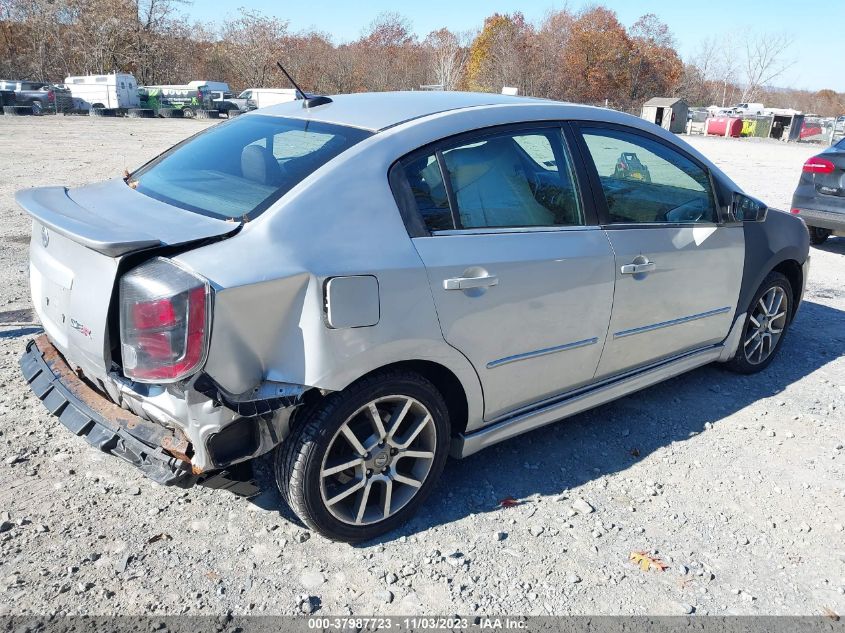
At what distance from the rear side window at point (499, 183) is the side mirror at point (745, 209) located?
1.38 m

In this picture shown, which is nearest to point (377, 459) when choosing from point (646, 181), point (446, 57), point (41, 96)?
point (646, 181)

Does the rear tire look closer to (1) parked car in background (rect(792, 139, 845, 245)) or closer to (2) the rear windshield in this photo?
(1) parked car in background (rect(792, 139, 845, 245))

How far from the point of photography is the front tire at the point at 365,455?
2.60 m

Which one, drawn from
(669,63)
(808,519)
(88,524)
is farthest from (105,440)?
(669,63)

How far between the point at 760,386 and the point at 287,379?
3611mm

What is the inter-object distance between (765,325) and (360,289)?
3418 millimetres

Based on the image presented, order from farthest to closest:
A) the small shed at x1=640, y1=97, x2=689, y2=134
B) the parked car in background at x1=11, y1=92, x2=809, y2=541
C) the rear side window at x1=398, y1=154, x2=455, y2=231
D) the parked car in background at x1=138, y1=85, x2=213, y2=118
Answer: the small shed at x1=640, y1=97, x2=689, y2=134
the parked car in background at x1=138, y1=85, x2=213, y2=118
the rear side window at x1=398, y1=154, x2=455, y2=231
the parked car in background at x1=11, y1=92, x2=809, y2=541

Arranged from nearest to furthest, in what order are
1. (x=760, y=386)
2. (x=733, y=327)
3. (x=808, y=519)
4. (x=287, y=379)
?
(x=287, y=379) → (x=808, y=519) → (x=733, y=327) → (x=760, y=386)

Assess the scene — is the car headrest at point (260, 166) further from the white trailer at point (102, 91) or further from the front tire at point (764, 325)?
the white trailer at point (102, 91)

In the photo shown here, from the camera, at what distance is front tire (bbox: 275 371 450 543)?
260cm

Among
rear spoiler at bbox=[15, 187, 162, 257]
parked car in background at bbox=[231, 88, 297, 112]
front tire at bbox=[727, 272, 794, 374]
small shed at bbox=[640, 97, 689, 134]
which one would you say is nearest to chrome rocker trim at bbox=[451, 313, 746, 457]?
front tire at bbox=[727, 272, 794, 374]

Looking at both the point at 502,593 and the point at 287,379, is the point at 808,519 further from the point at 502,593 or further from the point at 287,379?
the point at 287,379

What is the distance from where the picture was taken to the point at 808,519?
3254mm

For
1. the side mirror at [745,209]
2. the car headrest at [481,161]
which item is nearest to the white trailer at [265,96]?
the side mirror at [745,209]
